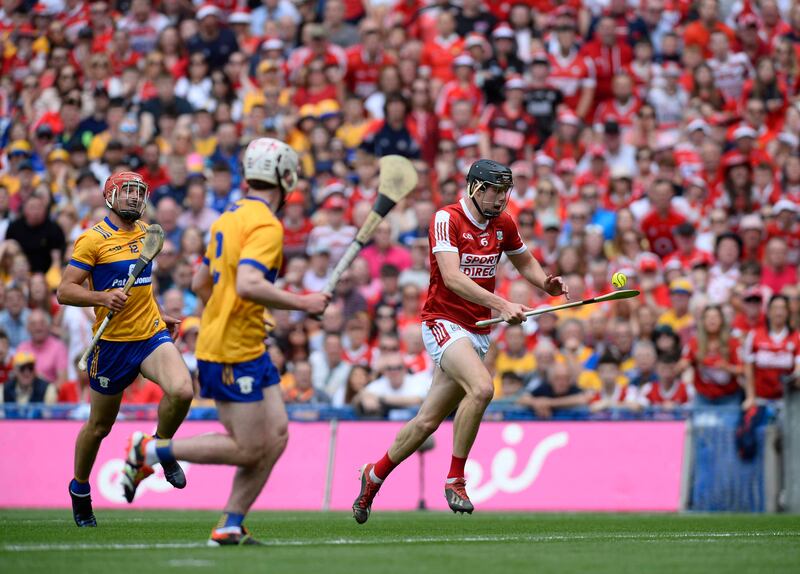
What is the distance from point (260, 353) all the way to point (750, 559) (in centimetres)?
342

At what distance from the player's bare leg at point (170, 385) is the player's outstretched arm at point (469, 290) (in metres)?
2.33

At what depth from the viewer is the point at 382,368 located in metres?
18.0

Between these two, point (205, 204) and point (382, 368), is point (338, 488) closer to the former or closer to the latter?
point (382, 368)

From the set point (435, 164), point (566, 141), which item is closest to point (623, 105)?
point (566, 141)

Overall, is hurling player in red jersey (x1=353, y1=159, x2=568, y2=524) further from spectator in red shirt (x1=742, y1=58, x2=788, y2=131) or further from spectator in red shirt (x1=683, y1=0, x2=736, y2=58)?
spectator in red shirt (x1=683, y1=0, x2=736, y2=58)

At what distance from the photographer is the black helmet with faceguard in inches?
457

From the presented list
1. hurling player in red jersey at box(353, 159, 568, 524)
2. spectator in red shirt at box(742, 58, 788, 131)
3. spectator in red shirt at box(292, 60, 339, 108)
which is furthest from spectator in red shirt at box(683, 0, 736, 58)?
hurling player in red jersey at box(353, 159, 568, 524)

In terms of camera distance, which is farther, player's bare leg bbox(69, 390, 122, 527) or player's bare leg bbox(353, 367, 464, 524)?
player's bare leg bbox(69, 390, 122, 527)

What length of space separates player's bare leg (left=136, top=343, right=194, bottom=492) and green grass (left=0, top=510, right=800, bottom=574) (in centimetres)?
89

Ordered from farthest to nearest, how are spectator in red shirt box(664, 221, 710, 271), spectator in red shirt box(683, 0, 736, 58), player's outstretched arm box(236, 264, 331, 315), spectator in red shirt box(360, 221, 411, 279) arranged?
spectator in red shirt box(683, 0, 736, 58)
spectator in red shirt box(360, 221, 411, 279)
spectator in red shirt box(664, 221, 710, 271)
player's outstretched arm box(236, 264, 331, 315)

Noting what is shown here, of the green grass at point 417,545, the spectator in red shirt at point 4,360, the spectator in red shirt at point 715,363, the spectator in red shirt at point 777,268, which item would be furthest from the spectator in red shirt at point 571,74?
the green grass at point 417,545

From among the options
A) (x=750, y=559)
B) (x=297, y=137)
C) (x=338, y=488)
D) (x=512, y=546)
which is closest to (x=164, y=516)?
(x=338, y=488)

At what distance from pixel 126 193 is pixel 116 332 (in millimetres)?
1194

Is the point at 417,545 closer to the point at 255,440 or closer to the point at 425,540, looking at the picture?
the point at 425,540
